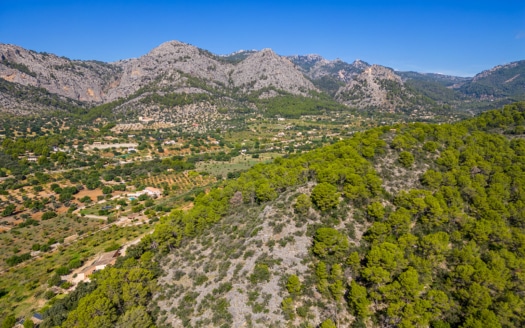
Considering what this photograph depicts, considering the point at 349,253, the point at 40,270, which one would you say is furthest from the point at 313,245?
the point at 40,270

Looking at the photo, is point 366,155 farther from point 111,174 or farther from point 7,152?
point 7,152

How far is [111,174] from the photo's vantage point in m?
96.8

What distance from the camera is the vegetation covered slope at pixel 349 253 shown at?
2631 centimetres

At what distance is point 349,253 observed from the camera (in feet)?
104

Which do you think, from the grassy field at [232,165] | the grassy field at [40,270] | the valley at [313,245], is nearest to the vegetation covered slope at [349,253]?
the valley at [313,245]

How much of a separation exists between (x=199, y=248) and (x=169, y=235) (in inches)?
230

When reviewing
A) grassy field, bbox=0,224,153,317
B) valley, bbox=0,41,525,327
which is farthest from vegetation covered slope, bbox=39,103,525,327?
grassy field, bbox=0,224,153,317

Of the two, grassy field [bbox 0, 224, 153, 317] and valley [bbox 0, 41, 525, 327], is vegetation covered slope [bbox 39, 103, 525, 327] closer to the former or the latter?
valley [bbox 0, 41, 525, 327]

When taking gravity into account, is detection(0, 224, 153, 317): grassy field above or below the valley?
below

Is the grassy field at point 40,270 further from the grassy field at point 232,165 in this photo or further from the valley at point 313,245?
the grassy field at point 232,165

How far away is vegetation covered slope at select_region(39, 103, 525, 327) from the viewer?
2631 centimetres

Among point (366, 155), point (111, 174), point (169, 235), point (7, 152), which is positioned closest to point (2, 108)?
point (7, 152)

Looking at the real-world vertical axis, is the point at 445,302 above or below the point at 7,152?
below

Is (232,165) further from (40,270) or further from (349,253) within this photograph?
(349,253)
